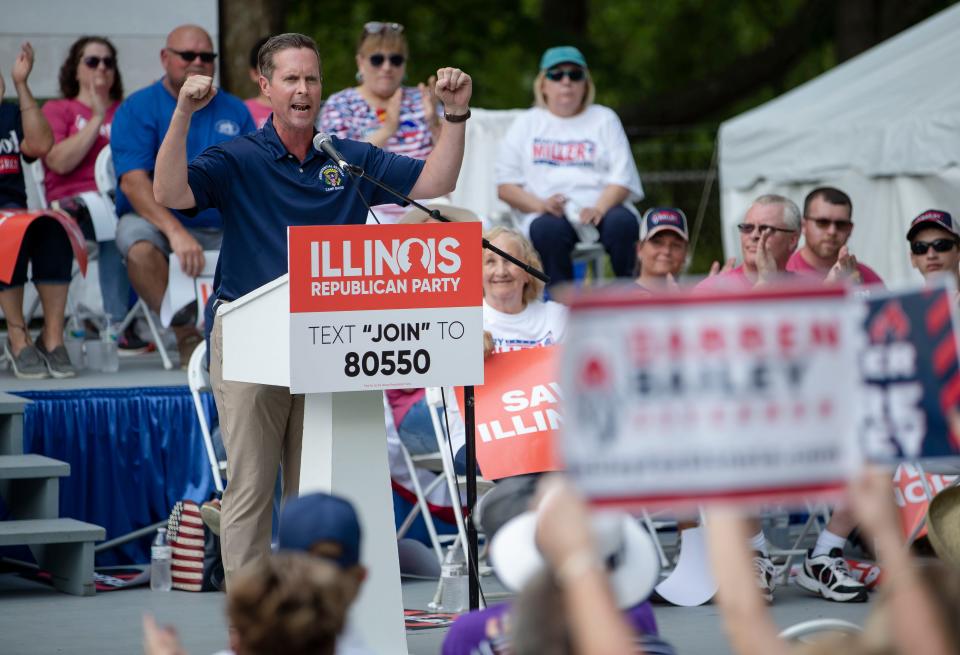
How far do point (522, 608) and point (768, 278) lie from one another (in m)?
4.82

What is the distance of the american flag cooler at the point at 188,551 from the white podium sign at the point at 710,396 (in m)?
5.22

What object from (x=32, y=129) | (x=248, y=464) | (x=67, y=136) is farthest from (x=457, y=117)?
(x=67, y=136)

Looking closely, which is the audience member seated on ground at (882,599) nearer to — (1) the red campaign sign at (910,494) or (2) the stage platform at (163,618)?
(2) the stage platform at (163,618)

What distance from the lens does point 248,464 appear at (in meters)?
5.62

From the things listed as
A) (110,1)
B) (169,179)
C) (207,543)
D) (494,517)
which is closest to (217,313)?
(169,179)

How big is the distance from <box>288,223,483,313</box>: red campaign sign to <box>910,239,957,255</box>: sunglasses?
3779 mm

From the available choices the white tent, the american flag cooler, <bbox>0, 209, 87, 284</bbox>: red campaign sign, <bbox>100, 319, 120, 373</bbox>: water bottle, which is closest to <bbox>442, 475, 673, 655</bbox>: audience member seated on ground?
the american flag cooler

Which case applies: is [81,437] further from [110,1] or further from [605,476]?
[605,476]

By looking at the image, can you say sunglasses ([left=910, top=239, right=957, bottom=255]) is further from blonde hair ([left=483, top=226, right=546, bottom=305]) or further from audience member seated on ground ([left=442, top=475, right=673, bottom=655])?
audience member seated on ground ([left=442, top=475, right=673, bottom=655])

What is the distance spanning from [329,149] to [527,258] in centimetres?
233

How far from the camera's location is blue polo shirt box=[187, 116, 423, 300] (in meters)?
5.68

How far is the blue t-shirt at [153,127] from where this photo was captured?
9141mm

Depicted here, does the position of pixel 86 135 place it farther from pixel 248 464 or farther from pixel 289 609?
pixel 289 609

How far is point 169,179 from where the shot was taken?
17.4 ft
